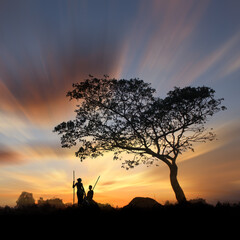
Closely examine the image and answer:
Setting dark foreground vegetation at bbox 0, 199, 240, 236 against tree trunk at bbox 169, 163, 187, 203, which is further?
tree trunk at bbox 169, 163, 187, 203

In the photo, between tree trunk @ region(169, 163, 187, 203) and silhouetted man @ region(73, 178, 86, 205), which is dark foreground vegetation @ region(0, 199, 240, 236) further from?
tree trunk @ region(169, 163, 187, 203)

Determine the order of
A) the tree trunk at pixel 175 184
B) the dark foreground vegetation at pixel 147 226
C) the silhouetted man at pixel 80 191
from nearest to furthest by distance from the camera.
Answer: the dark foreground vegetation at pixel 147 226
the silhouetted man at pixel 80 191
the tree trunk at pixel 175 184

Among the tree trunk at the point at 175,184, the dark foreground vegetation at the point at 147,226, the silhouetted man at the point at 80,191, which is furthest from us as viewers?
the tree trunk at the point at 175,184

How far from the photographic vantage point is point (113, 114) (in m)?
27.5

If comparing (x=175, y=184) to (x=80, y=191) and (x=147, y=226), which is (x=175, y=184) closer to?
(x=80, y=191)

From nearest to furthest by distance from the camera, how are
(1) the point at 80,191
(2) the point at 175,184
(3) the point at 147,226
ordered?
(3) the point at 147,226
(1) the point at 80,191
(2) the point at 175,184

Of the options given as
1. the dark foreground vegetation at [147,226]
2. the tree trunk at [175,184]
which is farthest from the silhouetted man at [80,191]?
the tree trunk at [175,184]

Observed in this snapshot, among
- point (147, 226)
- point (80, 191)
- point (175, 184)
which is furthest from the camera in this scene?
point (175, 184)

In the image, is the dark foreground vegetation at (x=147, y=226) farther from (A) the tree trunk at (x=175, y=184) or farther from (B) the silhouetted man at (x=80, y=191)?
(A) the tree trunk at (x=175, y=184)

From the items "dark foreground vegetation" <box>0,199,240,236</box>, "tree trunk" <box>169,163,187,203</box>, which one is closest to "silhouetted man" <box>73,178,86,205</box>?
"dark foreground vegetation" <box>0,199,240,236</box>

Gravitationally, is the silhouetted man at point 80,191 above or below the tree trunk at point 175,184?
below

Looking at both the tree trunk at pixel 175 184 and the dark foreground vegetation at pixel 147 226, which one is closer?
the dark foreground vegetation at pixel 147 226

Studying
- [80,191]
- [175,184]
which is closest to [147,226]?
[80,191]

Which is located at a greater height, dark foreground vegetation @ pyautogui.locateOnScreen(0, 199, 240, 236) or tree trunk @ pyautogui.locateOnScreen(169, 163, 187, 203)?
tree trunk @ pyautogui.locateOnScreen(169, 163, 187, 203)
